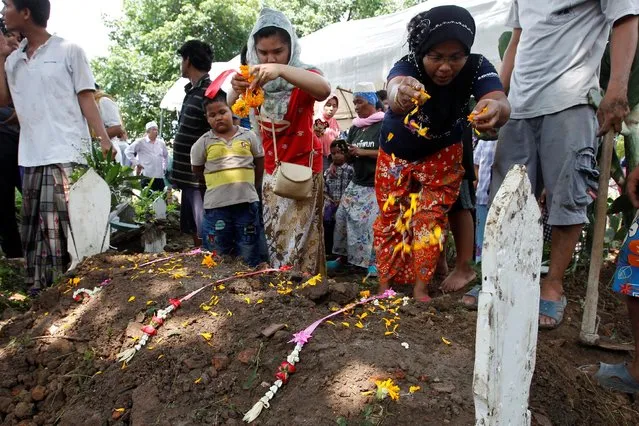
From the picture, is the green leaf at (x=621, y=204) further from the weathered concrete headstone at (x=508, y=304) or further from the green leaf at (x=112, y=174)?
the green leaf at (x=112, y=174)

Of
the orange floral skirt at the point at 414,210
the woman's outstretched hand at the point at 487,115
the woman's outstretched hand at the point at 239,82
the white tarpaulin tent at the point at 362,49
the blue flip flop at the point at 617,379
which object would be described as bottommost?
the blue flip flop at the point at 617,379

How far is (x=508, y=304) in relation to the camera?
1176mm

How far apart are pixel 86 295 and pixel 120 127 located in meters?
2.12

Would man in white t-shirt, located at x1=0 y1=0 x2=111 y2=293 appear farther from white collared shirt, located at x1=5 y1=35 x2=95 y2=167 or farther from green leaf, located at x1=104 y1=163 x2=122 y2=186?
green leaf, located at x1=104 y1=163 x2=122 y2=186

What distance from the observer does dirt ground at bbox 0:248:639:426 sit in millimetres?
1551

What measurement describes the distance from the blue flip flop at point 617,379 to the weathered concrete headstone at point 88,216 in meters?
2.93

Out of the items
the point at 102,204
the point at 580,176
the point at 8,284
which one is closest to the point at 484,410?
the point at 580,176

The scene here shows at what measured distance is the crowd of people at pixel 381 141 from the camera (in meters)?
2.43

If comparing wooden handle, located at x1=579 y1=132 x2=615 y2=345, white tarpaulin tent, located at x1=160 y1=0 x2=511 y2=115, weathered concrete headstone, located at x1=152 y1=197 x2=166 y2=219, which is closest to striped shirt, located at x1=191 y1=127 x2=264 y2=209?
weathered concrete headstone, located at x1=152 y1=197 x2=166 y2=219

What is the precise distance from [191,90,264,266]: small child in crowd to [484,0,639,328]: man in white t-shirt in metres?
2.06

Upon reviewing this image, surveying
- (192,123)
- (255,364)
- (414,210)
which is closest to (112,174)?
(192,123)

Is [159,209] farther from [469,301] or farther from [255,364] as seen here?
[255,364]

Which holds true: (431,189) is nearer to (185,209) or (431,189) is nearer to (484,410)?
(484,410)

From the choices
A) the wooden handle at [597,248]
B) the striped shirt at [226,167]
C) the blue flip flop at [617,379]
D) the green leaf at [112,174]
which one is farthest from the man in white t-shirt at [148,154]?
the blue flip flop at [617,379]
